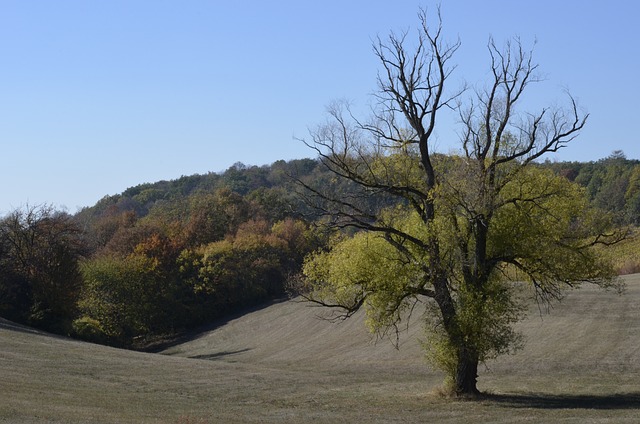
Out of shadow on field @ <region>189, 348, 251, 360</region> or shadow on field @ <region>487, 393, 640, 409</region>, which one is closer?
shadow on field @ <region>487, 393, 640, 409</region>

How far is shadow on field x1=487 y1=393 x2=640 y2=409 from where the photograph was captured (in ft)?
89.5

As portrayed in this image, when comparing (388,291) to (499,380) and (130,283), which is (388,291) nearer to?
(499,380)

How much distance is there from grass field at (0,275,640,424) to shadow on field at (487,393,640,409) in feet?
0.13

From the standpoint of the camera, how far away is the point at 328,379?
1585 inches

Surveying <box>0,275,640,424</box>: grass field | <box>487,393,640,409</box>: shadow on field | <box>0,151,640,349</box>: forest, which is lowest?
<box>487,393,640,409</box>: shadow on field

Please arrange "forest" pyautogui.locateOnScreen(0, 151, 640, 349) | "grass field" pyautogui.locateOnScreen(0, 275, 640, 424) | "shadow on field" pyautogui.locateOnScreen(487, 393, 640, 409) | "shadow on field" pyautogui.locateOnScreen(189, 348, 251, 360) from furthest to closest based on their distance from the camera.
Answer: "forest" pyautogui.locateOnScreen(0, 151, 640, 349), "shadow on field" pyautogui.locateOnScreen(189, 348, 251, 360), "shadow on field" pyautogui.locateOnScreen(487, 393, 640, 409), "grass field" pyautogui.locateOnScreen(0, 275, 640, 424)

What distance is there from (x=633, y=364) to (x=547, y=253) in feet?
37.3

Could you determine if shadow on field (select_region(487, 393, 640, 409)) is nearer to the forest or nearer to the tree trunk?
the tree trunk

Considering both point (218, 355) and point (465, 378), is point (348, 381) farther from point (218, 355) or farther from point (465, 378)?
point (218, 355)

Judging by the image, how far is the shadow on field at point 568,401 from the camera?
89.5 ft

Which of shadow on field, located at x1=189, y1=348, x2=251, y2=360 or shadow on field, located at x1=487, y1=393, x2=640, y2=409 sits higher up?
shadow on field, located at x1=189, y1=348, x2=251, y2=360

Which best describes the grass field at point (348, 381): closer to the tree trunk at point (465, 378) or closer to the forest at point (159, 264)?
the tree trunk at point (465, 378)

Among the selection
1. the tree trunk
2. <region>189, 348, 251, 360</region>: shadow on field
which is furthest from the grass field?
<region>189, 348, 251, 360</region>: shadow on field

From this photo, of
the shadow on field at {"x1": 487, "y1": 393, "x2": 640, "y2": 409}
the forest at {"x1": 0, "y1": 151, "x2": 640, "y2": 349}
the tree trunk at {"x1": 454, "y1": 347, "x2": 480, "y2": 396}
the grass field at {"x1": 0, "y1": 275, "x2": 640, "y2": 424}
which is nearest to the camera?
the grass field at {"x1": 0, "y1": 275, "x2": 640, "y2": 424}
